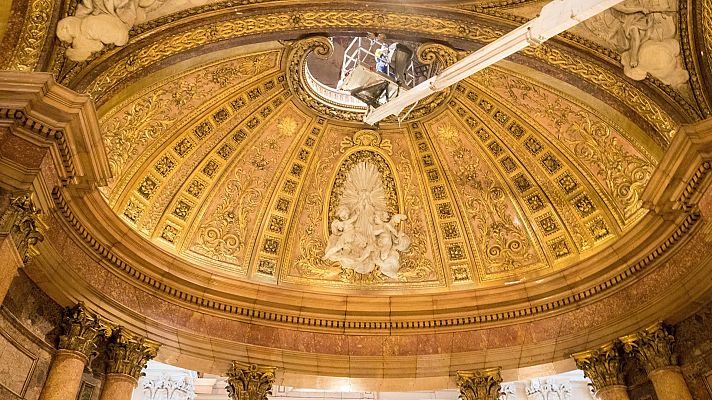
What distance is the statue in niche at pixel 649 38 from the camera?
911 cm

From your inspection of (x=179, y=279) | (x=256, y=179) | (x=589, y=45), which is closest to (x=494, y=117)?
(x=589, y=45)

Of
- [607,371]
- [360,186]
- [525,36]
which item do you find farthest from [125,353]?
[607,371]

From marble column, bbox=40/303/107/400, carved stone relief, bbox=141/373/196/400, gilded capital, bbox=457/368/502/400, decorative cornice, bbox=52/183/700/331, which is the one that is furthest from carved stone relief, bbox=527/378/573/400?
marble column, bbox=40/303/107/400

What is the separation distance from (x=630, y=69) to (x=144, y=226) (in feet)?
27.7

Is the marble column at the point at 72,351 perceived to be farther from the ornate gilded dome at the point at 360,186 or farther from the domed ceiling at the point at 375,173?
the domed ceiling at the point at 375,173

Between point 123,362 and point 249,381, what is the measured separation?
2130mm

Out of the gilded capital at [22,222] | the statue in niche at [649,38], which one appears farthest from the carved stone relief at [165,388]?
the statue in niche at [649,38]

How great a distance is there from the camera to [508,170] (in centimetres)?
1255

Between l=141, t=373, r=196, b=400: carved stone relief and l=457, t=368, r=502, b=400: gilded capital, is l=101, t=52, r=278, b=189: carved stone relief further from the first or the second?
l=141, t=373, r=196, b=400: carved stone relief

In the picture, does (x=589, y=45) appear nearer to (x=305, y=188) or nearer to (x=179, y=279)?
(x=305, y=188)

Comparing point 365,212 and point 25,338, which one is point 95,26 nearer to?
point 25,338

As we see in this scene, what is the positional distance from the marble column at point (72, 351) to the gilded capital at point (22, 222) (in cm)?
189

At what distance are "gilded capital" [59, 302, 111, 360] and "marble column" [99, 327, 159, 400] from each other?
1.12ft

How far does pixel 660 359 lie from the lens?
9.41m
